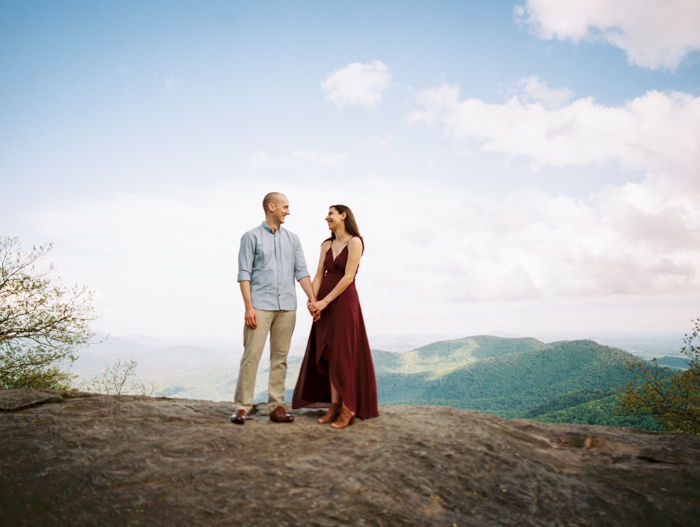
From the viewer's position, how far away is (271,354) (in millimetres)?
5727

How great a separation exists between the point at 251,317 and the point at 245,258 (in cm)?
83

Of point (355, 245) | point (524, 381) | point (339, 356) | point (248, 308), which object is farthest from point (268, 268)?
point (524, 381)

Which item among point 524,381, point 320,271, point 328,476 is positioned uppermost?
point 320,271

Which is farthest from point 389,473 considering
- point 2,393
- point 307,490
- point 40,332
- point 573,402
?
point 573,402

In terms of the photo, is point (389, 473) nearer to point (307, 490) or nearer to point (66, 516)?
point (307, 490)

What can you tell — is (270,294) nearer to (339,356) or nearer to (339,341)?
(339,341)

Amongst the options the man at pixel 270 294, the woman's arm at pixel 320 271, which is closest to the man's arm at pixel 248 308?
the man at pixel 270 294

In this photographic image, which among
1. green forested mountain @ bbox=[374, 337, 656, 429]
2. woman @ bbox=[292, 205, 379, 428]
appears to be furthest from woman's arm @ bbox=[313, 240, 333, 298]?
green forested mountain @ bbox=[374, 337, 656, 429]

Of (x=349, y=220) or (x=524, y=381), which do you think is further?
(x=524, y=381)

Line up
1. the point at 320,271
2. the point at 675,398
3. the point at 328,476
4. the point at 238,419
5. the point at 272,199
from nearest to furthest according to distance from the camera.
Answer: the point at 328,476
the point at 238,419
the point at 272,199
the point at 320,271
the point at 675,398

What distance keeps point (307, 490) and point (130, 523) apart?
146 centimetres

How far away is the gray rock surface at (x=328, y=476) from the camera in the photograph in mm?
3318

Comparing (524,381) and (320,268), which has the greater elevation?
(320,268)

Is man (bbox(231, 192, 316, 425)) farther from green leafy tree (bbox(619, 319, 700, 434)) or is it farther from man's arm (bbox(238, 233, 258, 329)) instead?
green leafy tree (bbox(619, 319, 700, 434))
